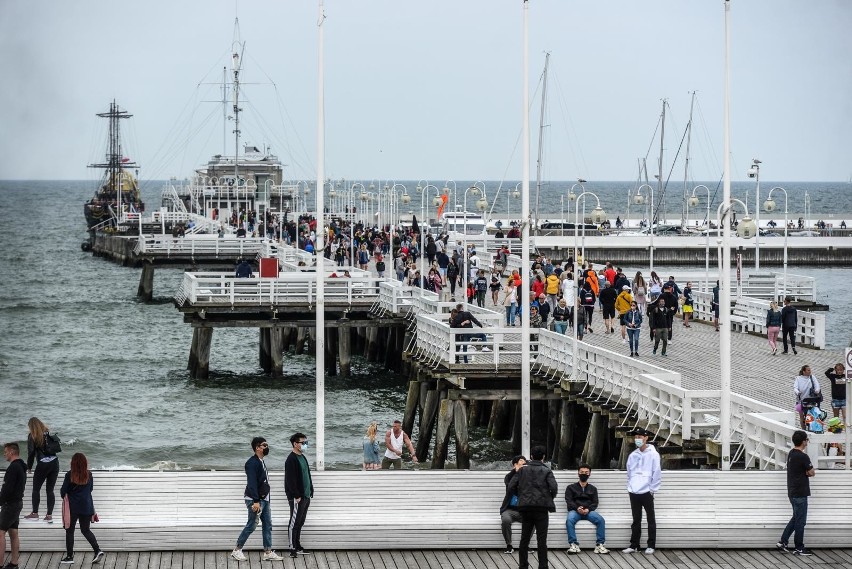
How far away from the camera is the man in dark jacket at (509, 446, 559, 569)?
17.0 meters

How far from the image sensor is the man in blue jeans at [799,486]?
704 inches

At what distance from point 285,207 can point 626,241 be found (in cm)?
3490

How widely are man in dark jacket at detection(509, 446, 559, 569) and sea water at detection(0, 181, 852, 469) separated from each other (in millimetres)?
10399

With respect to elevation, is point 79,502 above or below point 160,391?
above

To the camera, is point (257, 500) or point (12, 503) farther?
point (257, 500)

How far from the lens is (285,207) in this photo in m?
120

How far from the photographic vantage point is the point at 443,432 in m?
30.2

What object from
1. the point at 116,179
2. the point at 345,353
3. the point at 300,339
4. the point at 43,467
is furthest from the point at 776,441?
the point at 116,179

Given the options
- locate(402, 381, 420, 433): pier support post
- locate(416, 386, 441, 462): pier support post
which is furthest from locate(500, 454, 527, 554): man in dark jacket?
locate(402, 381, 420, 433): pier support post

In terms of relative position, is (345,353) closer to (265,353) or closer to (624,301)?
(265,353)

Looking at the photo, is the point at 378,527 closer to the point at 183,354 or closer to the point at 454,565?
the point at 454,565

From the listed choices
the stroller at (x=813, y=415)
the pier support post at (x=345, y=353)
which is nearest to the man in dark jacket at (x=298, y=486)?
the stroller at (x=813, y=415)

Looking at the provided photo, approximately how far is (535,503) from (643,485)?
5.48ft

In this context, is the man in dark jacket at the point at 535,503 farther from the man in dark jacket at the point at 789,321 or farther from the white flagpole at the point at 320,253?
the man in dark jacket at the point at 789,321
